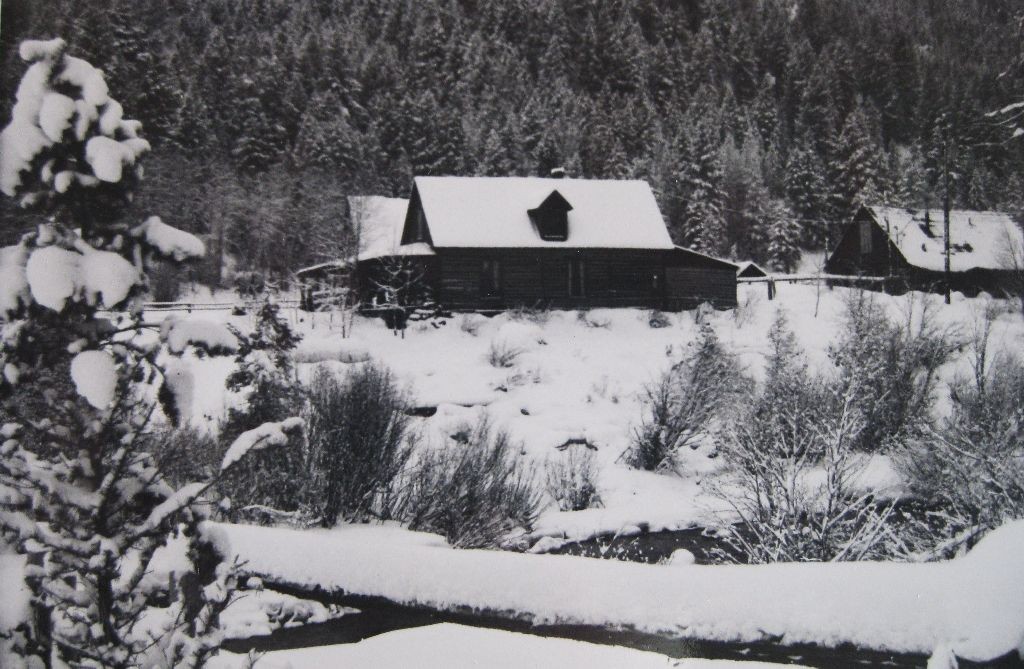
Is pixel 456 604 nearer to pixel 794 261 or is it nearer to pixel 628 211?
pixel 628 211

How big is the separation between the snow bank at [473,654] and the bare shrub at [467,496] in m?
3.91

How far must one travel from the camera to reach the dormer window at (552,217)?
26125mm

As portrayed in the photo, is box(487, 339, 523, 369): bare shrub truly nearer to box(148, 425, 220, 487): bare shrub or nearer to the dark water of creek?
box(148, 425, 220, 487): bare shrub

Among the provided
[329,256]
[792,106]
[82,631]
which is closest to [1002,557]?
[82,631]

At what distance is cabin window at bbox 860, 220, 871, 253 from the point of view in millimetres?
14849

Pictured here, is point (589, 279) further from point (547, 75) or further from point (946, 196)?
point (946, 196)

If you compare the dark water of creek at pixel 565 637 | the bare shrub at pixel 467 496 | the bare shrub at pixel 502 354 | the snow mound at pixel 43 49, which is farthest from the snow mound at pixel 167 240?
the bare shrub at pixel 502 354

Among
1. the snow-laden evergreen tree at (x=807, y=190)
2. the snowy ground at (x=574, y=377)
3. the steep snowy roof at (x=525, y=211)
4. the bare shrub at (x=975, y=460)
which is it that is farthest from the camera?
the steep snowy roof at (x=525, y=211)

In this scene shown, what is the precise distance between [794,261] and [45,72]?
3762cm

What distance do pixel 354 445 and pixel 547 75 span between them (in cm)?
986

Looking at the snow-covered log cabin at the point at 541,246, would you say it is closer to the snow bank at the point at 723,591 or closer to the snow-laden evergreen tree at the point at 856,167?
the snow-laden evergreen tree at the point at 856,167

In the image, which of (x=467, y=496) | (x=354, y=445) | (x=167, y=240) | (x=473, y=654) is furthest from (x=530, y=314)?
(x=167, y=240)

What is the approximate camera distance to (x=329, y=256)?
17.3m

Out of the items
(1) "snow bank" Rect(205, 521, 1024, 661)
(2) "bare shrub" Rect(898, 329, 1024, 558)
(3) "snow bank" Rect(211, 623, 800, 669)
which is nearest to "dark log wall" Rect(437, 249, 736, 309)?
(2) "bare shrub" Rect(898, 329, 1024, 558)
